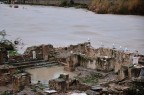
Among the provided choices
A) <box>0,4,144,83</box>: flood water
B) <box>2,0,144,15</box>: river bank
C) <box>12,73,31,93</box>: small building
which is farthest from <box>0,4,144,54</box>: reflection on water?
<box>12,73,31,93</box>: small building

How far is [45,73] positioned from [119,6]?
4674 cm

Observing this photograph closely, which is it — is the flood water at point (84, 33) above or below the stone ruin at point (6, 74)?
below

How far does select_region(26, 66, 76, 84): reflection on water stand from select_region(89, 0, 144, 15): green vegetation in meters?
38.1

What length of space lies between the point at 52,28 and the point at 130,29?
28.9ft

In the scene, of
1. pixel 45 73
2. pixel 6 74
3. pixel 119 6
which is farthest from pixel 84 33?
pixel 6 74

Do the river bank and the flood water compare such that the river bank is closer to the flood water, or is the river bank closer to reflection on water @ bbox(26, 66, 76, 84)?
the flood water

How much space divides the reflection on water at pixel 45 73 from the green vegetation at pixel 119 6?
3811cm

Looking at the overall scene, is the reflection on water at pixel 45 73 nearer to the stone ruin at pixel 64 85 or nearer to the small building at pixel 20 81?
the small building at pixel 20 81

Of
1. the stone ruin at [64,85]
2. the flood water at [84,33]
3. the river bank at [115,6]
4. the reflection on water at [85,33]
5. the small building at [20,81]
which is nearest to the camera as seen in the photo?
the stone ruin at [64,85]

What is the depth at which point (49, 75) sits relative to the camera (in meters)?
18.5

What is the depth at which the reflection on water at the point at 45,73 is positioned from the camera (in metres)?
18.0

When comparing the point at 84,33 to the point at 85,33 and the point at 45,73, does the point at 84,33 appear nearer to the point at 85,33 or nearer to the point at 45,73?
the point at 85,33

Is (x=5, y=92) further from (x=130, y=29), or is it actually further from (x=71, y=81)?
(x=130, y=29)

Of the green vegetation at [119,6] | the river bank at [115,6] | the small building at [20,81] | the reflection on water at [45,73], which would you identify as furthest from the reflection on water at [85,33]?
the small building at [20,81]
